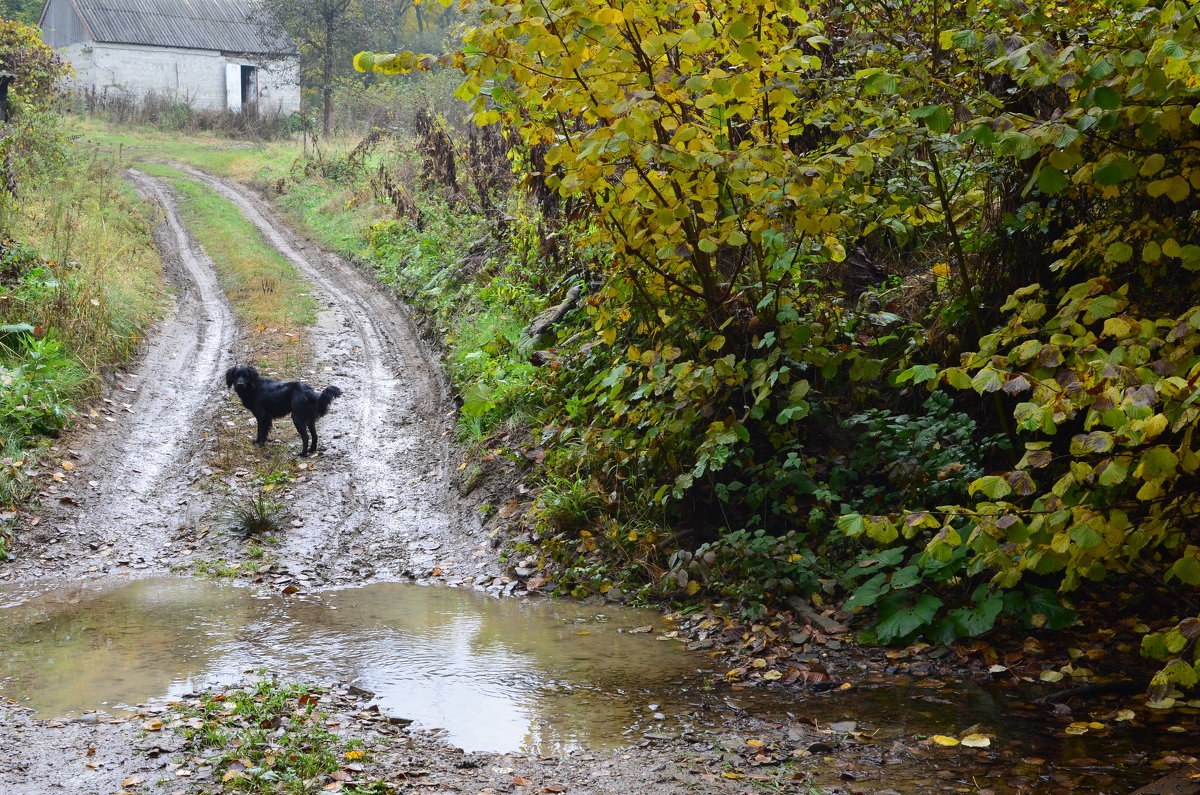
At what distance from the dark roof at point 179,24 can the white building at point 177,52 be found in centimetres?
4

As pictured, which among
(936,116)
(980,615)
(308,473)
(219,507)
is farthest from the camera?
(308,473)

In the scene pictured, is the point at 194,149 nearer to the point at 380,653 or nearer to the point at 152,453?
the point at 152,453

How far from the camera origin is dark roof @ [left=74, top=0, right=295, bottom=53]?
36.3 m

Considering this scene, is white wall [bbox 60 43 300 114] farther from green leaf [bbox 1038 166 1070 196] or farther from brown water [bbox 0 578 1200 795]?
green leaf [bbox 1038 166 1070 196]

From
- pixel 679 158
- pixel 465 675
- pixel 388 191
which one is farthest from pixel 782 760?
pixel 388 191

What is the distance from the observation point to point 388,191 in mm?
20078

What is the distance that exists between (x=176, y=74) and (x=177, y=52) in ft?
3.04

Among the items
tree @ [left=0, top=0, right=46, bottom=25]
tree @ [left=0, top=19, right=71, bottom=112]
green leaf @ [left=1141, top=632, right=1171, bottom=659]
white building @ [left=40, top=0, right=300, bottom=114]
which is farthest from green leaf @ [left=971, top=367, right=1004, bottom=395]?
tree @ [left=0, top=0, right=46, bottom=25]

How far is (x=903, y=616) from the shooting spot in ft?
16.7

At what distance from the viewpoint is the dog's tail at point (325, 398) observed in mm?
9258

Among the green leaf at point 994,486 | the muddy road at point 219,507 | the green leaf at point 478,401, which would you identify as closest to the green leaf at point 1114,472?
the green leaf at point 994,486

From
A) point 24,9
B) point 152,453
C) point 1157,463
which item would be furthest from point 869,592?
point 24,9

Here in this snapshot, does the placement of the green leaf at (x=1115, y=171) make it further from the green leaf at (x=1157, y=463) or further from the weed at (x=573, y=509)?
the weed at (x=573, y=509)

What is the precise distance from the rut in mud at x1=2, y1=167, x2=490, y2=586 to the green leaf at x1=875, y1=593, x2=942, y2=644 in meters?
3.52
